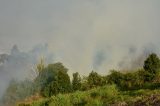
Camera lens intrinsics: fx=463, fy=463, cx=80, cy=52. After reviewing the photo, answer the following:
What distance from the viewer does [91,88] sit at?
1916 cm

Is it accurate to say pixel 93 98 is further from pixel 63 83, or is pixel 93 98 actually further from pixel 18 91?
pixel 18 91

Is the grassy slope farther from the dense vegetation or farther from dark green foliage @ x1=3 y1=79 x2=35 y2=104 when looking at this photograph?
dark green foliage @ x1=3 y1=79 x2=35 y2=104

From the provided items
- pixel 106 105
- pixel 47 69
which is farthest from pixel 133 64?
pixel 106 105

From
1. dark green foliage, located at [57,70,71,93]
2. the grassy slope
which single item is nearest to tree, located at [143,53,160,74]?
dark green foliage, located at [57,70,71,93]

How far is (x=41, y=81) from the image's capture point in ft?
73.9

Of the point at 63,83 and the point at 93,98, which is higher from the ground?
the point at 63,83

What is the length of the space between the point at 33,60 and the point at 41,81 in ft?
25.5

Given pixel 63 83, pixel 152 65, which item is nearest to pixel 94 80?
pixel 63 83

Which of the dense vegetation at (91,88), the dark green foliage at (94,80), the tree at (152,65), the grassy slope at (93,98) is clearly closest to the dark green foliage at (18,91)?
the dense vegetation at (91,88)

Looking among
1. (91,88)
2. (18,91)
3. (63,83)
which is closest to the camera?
(91,88)

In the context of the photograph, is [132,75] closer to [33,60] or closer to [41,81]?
[41,81]

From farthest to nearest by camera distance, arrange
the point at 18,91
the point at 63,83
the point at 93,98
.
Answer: the point at 18,91 → the point at 63,83 → the point at 93,98

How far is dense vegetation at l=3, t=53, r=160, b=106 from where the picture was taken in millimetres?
13547

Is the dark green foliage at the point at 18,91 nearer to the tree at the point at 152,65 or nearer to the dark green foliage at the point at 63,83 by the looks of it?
the dark green foliage at the point at 63,83
